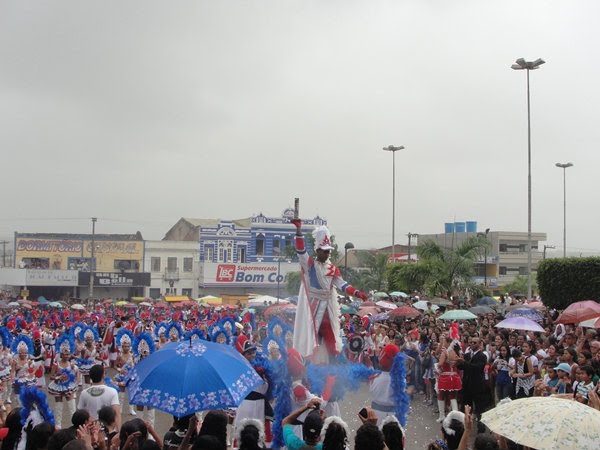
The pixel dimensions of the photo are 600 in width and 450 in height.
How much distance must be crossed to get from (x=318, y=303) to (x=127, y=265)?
4869 cm

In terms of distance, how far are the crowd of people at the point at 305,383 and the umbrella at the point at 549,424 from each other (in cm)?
21

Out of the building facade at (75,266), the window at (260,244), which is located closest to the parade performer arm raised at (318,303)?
the building facade at (75,266)

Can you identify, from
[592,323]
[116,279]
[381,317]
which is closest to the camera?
[592,323]

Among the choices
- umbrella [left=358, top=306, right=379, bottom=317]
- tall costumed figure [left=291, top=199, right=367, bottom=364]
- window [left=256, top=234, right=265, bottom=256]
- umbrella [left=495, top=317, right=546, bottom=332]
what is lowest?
umbrella [left=358, top=306, right=379, bottom=317]

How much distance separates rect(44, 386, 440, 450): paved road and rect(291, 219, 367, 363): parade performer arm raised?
161 cm

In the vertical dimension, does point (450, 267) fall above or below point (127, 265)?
above

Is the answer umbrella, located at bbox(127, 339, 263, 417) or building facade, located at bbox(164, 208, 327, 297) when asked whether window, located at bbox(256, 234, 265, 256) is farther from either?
umbrella, located at bbox(127, 339, 263, 417)

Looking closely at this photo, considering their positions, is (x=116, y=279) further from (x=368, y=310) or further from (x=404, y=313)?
(x=404, y=313)

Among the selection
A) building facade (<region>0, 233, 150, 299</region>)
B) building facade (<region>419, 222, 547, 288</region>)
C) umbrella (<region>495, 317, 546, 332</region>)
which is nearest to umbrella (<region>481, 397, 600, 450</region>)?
umbrella (<region>495, 317, 546, 332</region>)

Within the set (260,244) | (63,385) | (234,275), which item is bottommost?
(63,385)

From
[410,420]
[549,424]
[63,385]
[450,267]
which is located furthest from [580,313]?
[450,267]

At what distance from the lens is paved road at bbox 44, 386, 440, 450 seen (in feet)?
35.3

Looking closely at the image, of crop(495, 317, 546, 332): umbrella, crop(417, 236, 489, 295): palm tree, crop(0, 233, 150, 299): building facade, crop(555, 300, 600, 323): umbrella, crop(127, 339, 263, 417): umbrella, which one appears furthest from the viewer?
crop(0, 233, 150, 299): building facade

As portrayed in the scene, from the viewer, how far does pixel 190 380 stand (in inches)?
206
